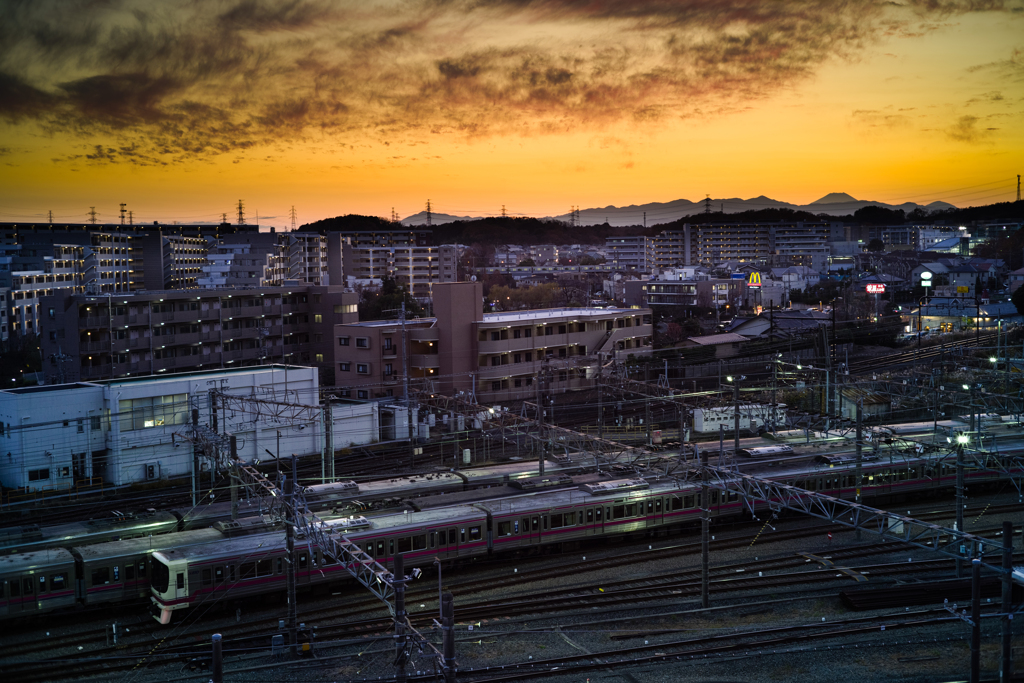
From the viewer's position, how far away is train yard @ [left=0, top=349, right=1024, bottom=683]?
7434mm

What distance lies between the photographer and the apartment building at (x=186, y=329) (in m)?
19.1

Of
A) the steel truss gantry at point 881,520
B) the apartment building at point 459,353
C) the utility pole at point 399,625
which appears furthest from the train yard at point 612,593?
the apartment building at point 459,353

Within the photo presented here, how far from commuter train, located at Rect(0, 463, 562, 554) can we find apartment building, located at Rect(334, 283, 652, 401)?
21.9 feet

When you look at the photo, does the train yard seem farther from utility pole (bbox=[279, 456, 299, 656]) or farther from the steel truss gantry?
the steel truss gantry

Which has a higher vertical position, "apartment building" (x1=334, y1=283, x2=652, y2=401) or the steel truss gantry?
"apartment building" (x1=334, y1=283, x2=652, y2=401)

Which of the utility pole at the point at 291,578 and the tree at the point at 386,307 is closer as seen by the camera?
the utility pole at the point at 291,578

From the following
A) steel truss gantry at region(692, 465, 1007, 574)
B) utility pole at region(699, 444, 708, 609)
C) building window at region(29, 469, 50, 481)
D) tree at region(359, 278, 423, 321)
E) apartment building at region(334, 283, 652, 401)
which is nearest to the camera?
steel truss gantry at region(692, 465, 1007, 574)

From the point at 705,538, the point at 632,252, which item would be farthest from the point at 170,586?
the point at 632,252

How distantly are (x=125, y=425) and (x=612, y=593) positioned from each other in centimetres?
905

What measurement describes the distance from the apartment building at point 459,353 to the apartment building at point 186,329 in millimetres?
3298

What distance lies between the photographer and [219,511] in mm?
10578

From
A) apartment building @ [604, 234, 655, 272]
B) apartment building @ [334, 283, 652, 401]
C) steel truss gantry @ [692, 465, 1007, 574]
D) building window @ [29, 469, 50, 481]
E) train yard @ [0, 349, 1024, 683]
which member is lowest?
train yard @ [0, 349, 1024, 683]

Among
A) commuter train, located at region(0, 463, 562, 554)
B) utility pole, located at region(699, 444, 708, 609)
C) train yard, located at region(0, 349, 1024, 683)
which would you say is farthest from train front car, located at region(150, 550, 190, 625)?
utility pole, located at region(699, 444, 708, 609)

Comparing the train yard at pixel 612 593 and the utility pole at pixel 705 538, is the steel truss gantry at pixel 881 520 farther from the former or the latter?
the train yard at pixel 612 593
